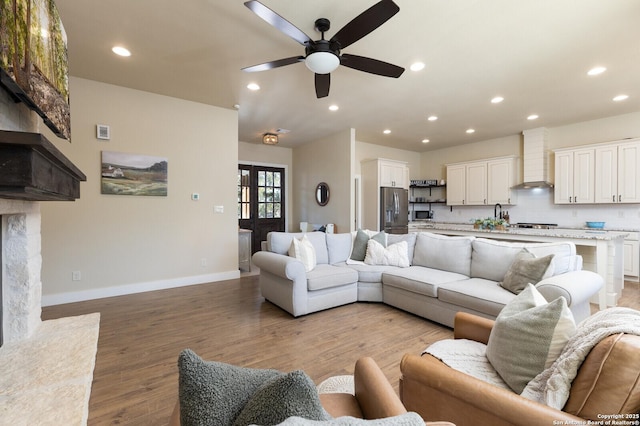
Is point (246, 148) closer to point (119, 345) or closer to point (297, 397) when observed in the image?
point (119, 345)

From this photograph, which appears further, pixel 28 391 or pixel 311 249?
pixel 311 249

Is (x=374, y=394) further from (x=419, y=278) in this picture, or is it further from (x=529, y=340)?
(x=419, y=278)

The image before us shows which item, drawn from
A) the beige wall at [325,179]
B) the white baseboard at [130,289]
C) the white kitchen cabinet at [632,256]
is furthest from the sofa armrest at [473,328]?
the white kitchen cabinet at [632,256]

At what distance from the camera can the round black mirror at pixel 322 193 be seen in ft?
21.1

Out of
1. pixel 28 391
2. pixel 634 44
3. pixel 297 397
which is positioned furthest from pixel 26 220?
pixel 634 44

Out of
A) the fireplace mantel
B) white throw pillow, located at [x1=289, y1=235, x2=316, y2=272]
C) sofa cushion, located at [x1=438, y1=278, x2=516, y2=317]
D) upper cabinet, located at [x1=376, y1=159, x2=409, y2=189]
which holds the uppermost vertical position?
upper cabinet, located at [x1=376, y1=159, x2=409, y2=189]

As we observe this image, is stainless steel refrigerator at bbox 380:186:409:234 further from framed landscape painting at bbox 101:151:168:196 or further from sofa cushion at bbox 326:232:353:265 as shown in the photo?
framed landscape painting at bbox 101:151:168:196

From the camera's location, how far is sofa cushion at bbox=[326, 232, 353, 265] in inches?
161

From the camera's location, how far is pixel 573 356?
37.0 inches

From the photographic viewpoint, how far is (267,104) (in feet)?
14.7

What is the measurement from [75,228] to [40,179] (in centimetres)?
325

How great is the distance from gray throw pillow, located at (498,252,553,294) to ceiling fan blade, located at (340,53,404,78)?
7.08 feet

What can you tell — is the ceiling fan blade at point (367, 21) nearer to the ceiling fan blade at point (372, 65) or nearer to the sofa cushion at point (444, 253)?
the ceiling fan blade at point (372, 65)

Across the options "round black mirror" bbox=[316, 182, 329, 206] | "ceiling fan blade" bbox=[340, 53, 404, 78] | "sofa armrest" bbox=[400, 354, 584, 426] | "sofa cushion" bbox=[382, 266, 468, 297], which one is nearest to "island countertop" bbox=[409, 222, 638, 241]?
"sofa cushion" bbox=[382, 266, 468, 297]
